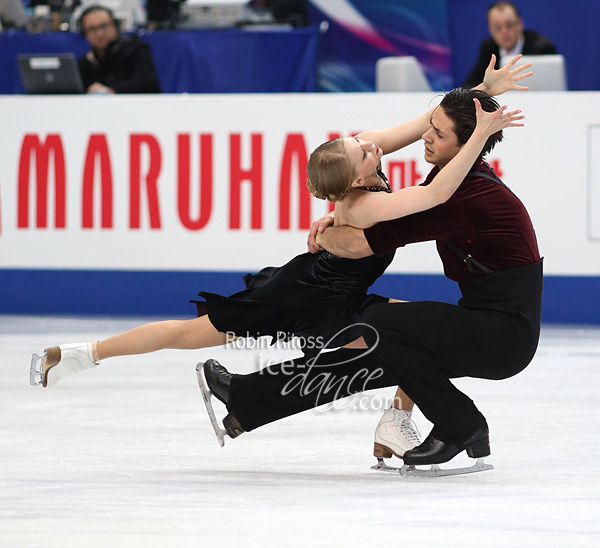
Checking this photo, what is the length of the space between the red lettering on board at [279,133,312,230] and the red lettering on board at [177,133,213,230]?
41cm

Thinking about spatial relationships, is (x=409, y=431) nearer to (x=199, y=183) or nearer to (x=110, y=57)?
(x=199, y=183)

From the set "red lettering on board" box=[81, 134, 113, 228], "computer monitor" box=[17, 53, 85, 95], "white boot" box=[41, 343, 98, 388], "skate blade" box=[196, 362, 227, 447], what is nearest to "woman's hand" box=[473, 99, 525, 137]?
"skate blade" box=[196, 362, 227, 447]

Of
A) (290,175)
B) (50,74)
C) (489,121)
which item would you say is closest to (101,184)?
(50,74)

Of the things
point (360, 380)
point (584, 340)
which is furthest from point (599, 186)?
point (360, 380)

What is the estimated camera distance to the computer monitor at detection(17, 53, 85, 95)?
20.9 ft

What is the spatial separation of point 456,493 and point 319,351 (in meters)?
0.53

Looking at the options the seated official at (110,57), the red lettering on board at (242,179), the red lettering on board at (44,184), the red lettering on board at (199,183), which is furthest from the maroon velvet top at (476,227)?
the seated official at (110,57)

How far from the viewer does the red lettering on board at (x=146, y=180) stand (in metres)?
6.26

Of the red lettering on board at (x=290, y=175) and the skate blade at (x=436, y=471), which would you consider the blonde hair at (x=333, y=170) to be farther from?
the red lettering on board at (x=290, y=175)

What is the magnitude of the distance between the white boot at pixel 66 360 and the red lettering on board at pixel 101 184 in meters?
3.30

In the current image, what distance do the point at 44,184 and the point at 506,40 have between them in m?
2.77

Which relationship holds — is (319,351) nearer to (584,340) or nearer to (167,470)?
(167,470)

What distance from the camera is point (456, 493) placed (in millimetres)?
2564

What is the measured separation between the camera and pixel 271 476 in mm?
2738
